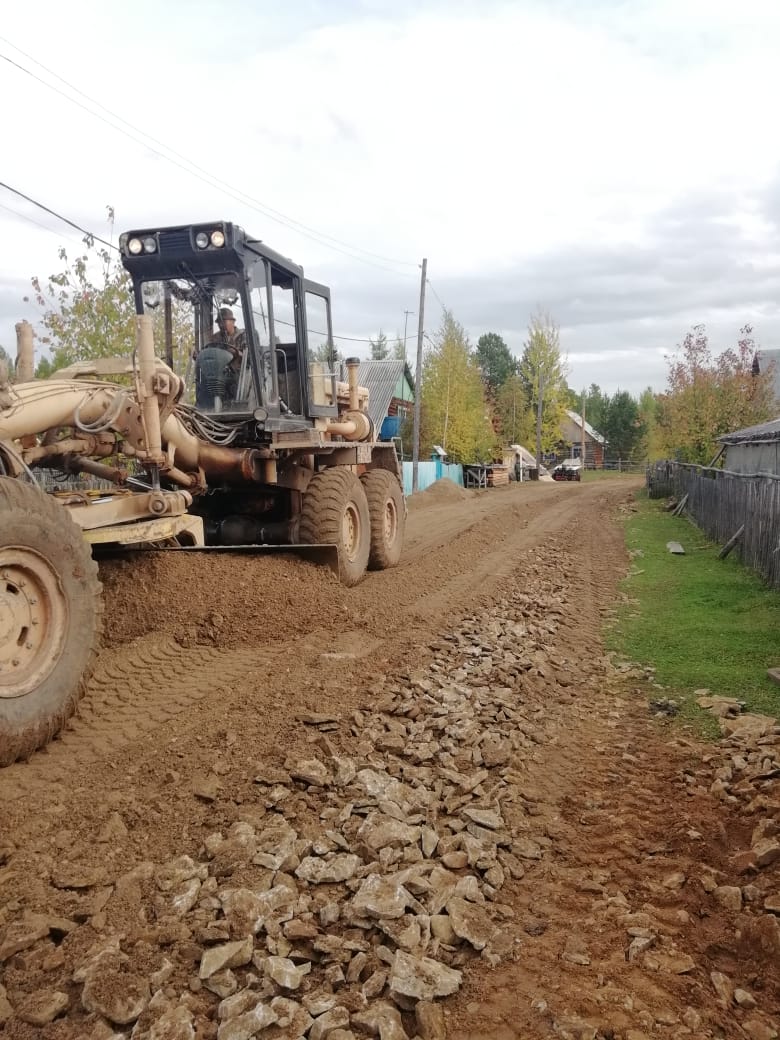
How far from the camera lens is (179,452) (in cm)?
716

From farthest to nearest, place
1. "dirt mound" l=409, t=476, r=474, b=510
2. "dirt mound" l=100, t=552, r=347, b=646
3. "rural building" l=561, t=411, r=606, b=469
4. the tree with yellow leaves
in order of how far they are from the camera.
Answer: "rural building" l=561, t=411, r=606, b=469
the tree with yellow leaves
"dirt mound" l=409, t=476, r=474, b=510
"dirt mound" l=100, t=552, r=347, b=646

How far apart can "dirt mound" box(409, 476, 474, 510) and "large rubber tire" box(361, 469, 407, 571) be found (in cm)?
1456

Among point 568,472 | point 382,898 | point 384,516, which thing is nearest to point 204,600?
point 384,516

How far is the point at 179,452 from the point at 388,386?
31.7 m

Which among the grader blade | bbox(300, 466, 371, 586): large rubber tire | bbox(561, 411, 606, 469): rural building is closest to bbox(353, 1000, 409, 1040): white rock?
the grader blade

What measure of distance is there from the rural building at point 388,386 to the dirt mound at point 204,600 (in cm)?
2840

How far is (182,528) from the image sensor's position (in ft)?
21.4

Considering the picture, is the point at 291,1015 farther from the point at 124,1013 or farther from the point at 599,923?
the point at 599,923

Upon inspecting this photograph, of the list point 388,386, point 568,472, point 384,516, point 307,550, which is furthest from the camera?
point 568,472

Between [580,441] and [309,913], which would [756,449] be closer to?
[309,913]

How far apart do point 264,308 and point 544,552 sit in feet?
25.2

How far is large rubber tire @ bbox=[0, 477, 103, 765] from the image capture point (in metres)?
4.27

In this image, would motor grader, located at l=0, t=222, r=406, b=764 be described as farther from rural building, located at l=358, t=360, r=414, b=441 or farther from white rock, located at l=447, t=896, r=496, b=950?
rural building, located at l=358, t=360, r=414, b=441

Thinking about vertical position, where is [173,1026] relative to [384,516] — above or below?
below
